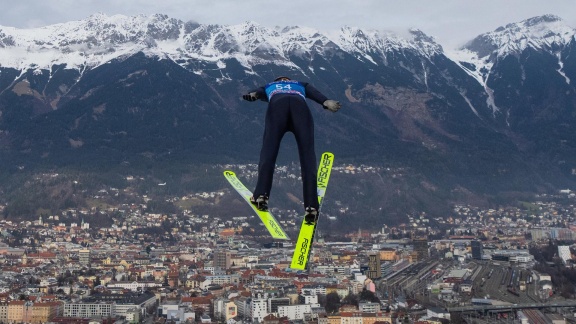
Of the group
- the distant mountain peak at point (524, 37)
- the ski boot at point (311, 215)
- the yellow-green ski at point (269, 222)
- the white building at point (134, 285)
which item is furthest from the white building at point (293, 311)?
the distant mountain peak at point (524, 37)

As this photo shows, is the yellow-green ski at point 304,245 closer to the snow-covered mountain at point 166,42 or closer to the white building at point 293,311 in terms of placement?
the white building at point 293,311

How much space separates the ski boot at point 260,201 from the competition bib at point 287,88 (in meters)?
0.80

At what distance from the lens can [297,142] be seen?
23.8 ft

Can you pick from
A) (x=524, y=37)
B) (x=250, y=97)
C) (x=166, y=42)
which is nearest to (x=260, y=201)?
(x=250, y=97)

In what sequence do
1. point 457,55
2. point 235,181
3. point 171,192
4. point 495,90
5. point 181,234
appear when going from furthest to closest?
point 457,55 < point 495,90 < point 171,192 < point 181,234 < point 235,181

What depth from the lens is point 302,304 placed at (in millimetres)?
49031

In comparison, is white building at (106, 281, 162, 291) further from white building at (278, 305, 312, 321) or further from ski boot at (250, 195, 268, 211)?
ski boot at (250, 195, 268, 211)

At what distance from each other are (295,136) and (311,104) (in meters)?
108

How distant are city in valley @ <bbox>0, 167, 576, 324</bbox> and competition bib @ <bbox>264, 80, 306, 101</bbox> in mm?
35782

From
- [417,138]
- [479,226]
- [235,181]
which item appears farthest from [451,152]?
[235,181]

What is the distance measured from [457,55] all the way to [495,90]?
78.2ft

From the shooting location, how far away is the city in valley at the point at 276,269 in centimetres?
4800

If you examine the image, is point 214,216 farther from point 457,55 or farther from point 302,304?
point 457,55

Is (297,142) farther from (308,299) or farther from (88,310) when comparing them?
(308,299)
